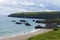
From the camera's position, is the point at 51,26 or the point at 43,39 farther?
the point at 51,26

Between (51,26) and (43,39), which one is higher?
(43,39)

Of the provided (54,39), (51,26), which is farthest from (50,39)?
(51,26)

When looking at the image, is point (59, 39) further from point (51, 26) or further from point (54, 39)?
point (51, 26)

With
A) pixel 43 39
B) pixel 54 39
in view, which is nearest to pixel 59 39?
pixel 54 39

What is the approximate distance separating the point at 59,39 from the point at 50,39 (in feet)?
4.74

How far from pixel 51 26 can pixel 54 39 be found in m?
47.5

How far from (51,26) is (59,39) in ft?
157

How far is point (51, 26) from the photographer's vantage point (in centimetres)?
7531

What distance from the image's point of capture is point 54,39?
92.3ft

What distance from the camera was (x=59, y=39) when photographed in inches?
1095

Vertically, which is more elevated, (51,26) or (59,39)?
(59,39)

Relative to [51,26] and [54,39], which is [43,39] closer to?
[54,39]

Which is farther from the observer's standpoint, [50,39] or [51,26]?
[51,26]

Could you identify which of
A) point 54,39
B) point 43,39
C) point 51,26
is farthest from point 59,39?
point 51,26
